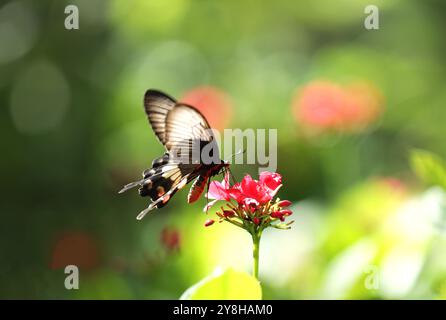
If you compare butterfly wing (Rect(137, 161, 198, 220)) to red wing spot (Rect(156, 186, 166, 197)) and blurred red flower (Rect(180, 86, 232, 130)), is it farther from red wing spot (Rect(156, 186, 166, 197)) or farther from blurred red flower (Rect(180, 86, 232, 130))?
blurred red flower (Rect(180, 86, 232, 130))

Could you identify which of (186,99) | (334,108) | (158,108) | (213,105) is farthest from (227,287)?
(186,99)

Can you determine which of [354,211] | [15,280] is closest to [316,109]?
[354,211]

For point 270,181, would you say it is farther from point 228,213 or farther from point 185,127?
point 185,127

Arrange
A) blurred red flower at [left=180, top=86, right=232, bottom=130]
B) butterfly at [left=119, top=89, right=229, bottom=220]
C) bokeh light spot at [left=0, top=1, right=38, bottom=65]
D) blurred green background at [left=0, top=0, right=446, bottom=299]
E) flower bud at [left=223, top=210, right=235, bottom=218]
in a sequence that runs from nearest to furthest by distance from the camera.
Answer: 1. flower bud at [left=223, top=210, right=235, bottom=218]
2. butterfly at [left=119, top=89, right=229, bottom=220]
3. blurred green background at [left=0, top=0, right=446, bottom=299]
4. blurred red flower at [left=180, top=86, right=232, bottom=130]
5. bokeh light spot at [left=0, top=1, right=38, bottom=65]

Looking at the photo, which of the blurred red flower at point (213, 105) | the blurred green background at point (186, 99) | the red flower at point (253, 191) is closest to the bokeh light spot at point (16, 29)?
the blurred green background at point (186, 99)

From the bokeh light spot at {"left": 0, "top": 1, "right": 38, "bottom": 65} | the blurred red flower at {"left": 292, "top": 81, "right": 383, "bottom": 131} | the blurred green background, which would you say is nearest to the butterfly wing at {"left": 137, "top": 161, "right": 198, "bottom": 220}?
the blurred green background

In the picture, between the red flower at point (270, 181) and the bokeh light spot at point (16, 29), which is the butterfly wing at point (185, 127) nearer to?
the red flower at point (270, 181)

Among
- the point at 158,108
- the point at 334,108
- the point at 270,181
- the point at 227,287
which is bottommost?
the point at 227,287

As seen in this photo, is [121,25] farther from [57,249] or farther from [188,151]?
[188,151]
